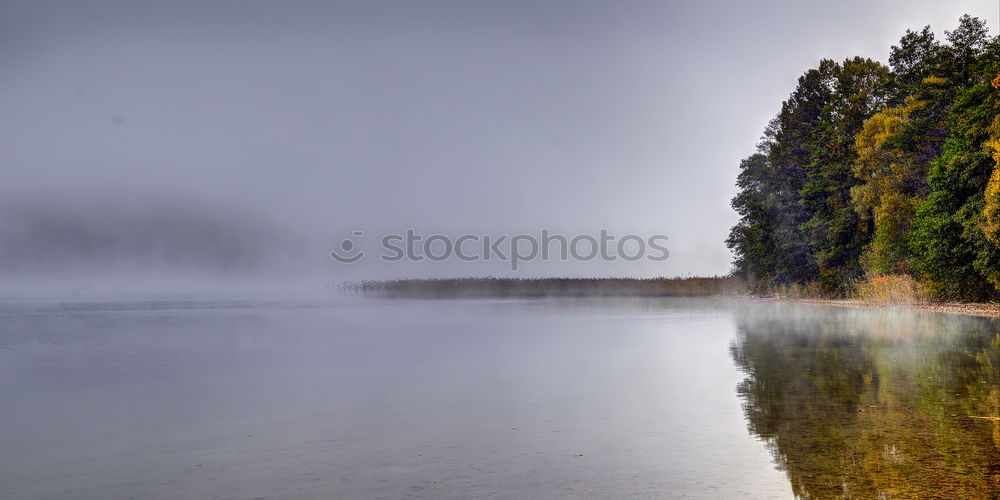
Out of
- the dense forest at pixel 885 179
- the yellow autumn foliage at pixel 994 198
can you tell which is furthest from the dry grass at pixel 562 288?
the yellow autumn foliage at pixel 994 198

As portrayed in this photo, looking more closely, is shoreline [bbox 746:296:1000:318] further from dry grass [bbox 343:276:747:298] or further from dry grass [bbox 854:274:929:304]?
dry grass [bbox 343:276:747:298]

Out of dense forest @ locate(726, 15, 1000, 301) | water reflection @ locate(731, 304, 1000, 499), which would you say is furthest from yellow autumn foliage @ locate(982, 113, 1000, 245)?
water reflection @ locate(731, 304, 1000, 499)

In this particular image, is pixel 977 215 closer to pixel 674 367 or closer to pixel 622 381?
pixel 674 367

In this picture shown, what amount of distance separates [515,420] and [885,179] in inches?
1929

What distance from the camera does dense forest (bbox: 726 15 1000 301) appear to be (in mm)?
40562

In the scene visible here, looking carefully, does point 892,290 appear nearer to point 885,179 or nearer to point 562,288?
point 885,179

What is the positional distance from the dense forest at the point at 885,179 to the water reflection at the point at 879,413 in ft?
57.5

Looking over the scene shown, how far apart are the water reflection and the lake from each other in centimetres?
4

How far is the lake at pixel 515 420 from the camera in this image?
28.4 ft

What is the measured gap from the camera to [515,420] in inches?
504

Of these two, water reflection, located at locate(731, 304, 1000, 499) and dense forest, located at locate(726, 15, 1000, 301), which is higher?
dense forest, located at locate(726, 15, 1000, 301)

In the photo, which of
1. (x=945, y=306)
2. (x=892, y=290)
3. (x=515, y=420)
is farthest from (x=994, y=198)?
(x=515, y=420)

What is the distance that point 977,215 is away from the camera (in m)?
39.1

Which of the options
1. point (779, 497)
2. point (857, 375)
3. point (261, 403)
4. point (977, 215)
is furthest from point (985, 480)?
point (977, 215)
